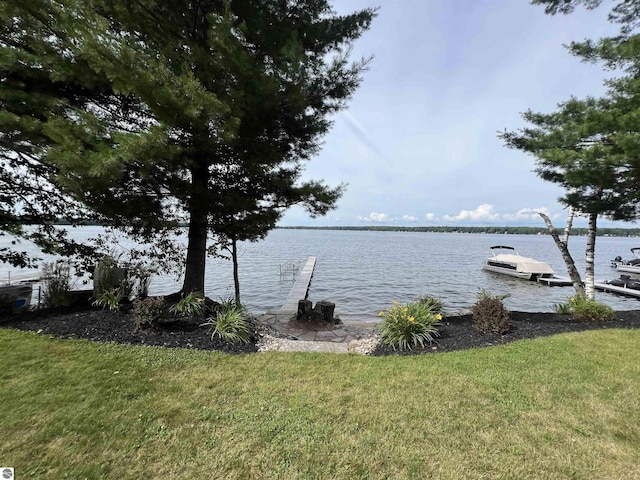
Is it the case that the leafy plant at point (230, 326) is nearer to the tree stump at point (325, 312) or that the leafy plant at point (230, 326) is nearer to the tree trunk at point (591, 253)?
the tree stump at point (325, 312)

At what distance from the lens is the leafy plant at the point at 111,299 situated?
5.15 meters

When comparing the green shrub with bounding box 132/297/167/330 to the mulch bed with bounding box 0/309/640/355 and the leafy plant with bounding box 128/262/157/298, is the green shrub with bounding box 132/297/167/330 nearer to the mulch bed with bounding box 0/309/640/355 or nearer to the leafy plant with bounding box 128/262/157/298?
the mulch bed with bounding box 0/309/640/355

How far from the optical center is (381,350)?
15.7 ft

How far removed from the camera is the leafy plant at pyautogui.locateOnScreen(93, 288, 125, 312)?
515cm

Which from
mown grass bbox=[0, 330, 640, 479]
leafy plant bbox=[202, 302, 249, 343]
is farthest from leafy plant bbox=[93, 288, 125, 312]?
leafy plant bbox=[202, 302, 249, 343]

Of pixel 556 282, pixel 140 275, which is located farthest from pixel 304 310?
pixel 556 282

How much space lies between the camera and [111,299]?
525cm

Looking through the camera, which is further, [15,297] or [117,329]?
[15,297]

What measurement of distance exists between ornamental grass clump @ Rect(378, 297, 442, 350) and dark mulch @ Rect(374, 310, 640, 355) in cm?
14

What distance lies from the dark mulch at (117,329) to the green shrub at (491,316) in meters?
3.86

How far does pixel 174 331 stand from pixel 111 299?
1434 millimetres

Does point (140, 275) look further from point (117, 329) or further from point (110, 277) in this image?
point (117, 329)

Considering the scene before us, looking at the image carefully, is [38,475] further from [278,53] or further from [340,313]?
[340,313]

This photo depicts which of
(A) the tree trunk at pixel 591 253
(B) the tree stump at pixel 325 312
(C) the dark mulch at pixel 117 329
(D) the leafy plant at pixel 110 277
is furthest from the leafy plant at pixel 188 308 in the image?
(A) the tree trunk at pixel 591 253
